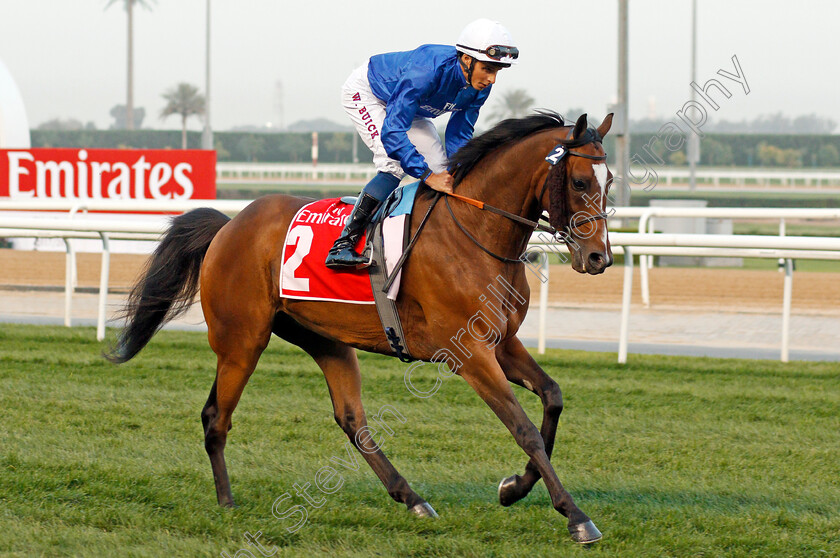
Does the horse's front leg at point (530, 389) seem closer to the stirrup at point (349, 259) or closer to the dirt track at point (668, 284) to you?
the stirrup at point (349, 259)

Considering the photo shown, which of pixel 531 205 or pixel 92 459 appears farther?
pixel 92 459

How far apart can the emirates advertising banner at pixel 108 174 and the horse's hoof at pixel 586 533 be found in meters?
10.6

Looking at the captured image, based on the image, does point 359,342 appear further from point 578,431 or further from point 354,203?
point 578,431

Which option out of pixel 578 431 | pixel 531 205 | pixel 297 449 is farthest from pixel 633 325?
pixel 531 205

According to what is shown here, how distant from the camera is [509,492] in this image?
11.6 ft

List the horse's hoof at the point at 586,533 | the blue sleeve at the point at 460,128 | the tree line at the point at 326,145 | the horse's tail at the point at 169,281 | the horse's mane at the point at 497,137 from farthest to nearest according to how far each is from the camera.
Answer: the tree line at the point at 326,145, the horse's tail at the point at 169,281, the blue sleeve at the point at 460,128, the horse's mane at the point at 497,137, the horse's hoof at the point at 586,533

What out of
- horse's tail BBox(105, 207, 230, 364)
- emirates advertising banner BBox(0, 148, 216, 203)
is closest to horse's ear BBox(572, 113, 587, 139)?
horse's tail BBox(105, 207, 230, 364)

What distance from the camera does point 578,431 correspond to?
15.8 ft

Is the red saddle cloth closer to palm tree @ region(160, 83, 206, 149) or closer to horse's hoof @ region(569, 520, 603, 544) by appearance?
horse's hoof @ region(569, 520, 603, 544)

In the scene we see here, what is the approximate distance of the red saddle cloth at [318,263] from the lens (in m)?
3.71

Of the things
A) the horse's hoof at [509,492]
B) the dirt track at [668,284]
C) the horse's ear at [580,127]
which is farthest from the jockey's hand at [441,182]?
the dirt track at [668,284]

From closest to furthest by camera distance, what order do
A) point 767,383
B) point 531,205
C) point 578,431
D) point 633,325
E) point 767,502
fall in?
point 531,205, point 767,502, point 578,431, point 767,383, point 633,325

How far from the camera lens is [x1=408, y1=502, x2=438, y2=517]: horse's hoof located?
138 inches

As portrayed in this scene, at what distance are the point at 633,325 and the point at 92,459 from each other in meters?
5.48
